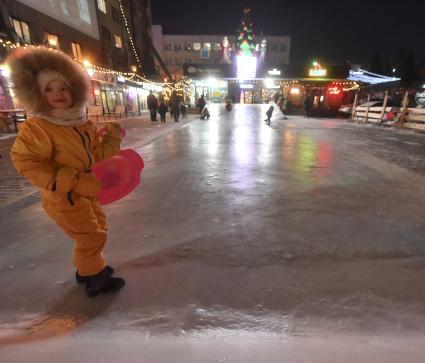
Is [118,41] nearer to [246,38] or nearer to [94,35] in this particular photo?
[94,35]

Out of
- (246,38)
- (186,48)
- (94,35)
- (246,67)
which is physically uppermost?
(186,48)

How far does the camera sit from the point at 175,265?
2475mm

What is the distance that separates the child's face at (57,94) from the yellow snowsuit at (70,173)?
0.14 meters

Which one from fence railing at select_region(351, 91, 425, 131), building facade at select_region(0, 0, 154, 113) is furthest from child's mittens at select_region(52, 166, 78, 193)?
fence railing at select_region(351, 91, 425, 131)

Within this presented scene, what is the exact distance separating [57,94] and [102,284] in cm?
138

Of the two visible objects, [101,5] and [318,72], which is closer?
[101,5]

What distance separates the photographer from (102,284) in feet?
6.94

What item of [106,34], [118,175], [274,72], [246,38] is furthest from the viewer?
[246,38]

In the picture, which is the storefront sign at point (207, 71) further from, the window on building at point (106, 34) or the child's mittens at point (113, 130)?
the child's mittens at point (113, 130)

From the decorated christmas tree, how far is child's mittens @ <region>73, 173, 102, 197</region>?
31.3 metres

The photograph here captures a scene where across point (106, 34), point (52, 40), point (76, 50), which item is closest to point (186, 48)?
point (106, 34)

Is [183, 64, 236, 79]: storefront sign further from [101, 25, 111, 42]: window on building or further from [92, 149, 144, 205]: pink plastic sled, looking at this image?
[92, 149, 144, 205]: pink plastic sled

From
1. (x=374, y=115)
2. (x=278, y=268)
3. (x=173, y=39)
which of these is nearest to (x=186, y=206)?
(x=278, y=268)

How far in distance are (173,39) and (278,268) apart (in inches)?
2468
